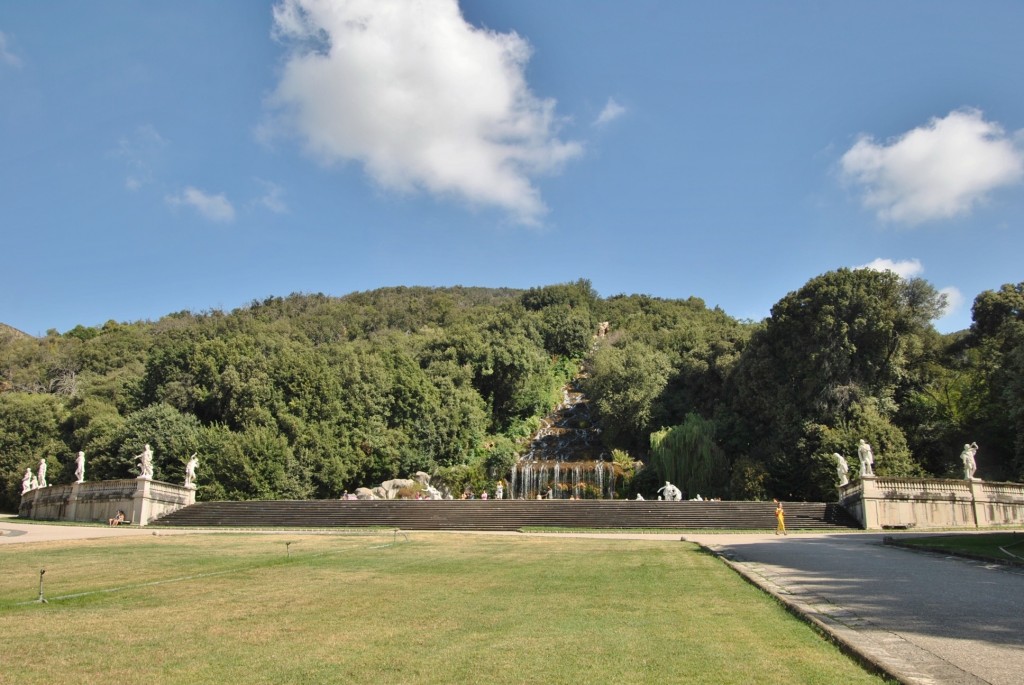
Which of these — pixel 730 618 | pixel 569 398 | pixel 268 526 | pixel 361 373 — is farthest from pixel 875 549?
pixel 569 398

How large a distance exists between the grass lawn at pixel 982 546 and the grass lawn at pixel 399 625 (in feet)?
21.8

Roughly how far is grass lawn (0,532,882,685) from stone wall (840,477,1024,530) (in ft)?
68.3

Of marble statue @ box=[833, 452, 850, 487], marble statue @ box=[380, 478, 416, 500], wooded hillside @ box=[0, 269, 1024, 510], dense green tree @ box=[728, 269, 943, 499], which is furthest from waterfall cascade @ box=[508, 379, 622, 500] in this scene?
marble statue @ box=[833, 452, 850, 487]

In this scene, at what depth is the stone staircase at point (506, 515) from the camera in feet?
109

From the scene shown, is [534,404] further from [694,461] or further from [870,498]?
[870,498]

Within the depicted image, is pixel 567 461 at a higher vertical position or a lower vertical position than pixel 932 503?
higher

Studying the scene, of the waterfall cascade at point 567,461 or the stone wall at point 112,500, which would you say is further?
the waterfall cascade at point 567,461

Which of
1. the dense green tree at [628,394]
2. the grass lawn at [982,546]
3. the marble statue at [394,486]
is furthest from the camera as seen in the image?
the dense green tree at [628,394]

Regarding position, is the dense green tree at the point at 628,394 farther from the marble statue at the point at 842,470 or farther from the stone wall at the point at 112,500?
the stone wall at the point at 112,500

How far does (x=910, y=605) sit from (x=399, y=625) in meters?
7.19

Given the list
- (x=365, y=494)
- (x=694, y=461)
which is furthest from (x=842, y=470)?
(x=365, y=494)

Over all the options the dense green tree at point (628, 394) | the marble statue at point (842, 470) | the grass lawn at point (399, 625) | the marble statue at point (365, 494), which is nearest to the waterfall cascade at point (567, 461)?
the dense green tree at point (628, 394)

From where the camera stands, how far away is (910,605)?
9.95 m

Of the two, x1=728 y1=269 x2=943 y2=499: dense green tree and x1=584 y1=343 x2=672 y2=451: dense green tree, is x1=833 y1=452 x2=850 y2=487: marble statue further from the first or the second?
x1=584 y1=343 x2=672 y2=451: dense green tree
